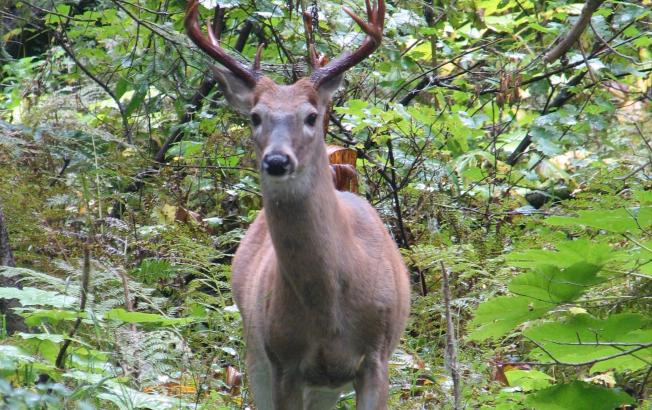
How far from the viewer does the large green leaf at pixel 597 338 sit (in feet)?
13.6

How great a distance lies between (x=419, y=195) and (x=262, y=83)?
2.92 m

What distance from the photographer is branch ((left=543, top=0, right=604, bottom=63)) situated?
8.31m

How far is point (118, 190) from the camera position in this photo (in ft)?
29.2

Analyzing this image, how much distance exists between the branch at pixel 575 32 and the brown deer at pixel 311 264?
3291 millimetres

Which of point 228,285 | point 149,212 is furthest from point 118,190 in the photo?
point 228,285

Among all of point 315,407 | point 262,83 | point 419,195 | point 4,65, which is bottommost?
point 315,407

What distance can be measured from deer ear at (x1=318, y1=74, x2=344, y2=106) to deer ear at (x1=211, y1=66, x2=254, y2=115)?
373 millimetres

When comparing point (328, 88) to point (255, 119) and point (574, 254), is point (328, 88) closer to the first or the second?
point (255, 119)

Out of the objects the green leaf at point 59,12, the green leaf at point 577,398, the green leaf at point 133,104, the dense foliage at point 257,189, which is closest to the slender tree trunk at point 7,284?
the dense foliage at point 257,189

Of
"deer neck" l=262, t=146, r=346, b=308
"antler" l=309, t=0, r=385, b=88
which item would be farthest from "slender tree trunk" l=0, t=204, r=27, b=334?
"antler" l=309, t=0, r=385, b=88

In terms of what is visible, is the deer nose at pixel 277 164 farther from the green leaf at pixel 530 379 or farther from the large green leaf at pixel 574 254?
the green leaf at pixel 530 379

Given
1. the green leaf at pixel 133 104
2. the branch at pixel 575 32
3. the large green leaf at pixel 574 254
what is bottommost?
the large green leaf at pixel 574 254

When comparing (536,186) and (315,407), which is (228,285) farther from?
(536,186)

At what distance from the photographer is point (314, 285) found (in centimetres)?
521
